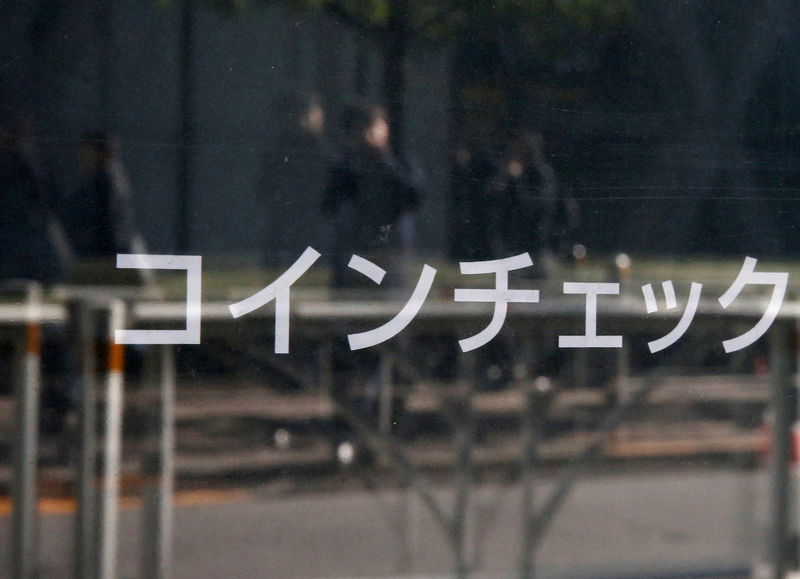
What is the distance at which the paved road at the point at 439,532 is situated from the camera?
68.1 inches

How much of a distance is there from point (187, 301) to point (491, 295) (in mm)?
478

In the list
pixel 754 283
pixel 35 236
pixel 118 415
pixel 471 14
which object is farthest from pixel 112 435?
pixel 754 283

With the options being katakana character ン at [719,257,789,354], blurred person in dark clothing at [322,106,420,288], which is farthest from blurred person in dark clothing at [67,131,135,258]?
katakana character ン at [719,257,789,354]

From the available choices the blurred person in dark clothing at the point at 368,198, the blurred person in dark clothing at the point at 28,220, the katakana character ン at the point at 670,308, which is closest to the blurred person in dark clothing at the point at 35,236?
the blurred person in dark clothing at the point at 28,220

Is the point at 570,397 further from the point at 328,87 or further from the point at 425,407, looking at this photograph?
the point at 328,87

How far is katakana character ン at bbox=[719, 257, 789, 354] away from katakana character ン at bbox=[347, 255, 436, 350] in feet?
1.72

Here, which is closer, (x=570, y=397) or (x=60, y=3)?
(x=60, y=3)

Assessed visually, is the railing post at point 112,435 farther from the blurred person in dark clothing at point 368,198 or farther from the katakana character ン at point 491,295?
the katakana character ン at point 491,295

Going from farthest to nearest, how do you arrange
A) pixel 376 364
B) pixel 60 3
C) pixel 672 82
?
pixel 672 82
pixel 376 364
pixel 60 3

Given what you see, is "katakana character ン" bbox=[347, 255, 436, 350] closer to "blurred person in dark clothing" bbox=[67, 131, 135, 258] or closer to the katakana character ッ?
the katakana character ッ

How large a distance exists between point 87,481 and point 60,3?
0.70 metres

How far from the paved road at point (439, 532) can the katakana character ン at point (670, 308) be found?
0.73 ft

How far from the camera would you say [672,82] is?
6.36 feet

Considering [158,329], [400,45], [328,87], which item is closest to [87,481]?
[158,329]
